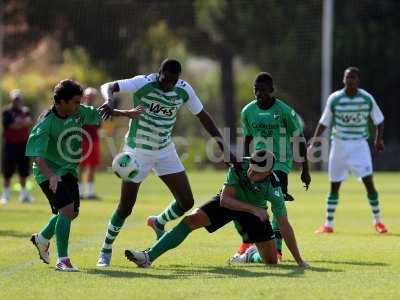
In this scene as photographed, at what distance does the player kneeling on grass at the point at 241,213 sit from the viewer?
37.6ft

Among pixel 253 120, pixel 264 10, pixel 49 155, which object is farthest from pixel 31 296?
pixel 264 10

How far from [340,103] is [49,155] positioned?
20.3 feet

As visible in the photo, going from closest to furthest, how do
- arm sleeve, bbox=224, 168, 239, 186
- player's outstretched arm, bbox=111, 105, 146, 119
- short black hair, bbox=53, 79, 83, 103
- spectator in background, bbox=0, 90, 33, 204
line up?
player's outstretched arm, bbox=111, 105, 146, 119, short black hair, bbox=53, 79, 83, 103, arm sleeve, bbox=224, 168, 239, 186, spectator in background, bbox=0, 90, 33, 204

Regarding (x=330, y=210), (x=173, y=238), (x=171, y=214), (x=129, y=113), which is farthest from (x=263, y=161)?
(x=330, y=210)

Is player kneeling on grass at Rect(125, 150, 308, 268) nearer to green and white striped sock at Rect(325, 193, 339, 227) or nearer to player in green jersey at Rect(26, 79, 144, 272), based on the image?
player in green jersey at Rect(26, 79, 144, 272)

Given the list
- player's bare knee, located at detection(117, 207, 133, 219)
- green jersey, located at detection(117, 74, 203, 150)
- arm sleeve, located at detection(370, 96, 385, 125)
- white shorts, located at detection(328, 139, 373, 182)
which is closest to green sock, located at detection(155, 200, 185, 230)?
player's bare knee, located at detection(117, 207, 133, 219)

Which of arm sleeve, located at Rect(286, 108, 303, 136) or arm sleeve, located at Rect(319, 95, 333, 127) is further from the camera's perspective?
arm sleeve, located at Rect(319, 95, 333, 127)

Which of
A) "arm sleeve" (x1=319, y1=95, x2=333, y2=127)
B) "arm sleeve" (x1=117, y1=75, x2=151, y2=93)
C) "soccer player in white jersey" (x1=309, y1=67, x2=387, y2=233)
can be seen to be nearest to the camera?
"arm sleeve" (x1=117, y1=75, x2=151, y2=93)

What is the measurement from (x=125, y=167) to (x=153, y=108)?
70 cm

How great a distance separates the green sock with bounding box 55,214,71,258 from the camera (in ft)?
37.4

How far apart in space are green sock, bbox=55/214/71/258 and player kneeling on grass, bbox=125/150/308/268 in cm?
63

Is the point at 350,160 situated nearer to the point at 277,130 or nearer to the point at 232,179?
the point at 277,130

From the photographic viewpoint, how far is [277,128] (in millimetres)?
13039

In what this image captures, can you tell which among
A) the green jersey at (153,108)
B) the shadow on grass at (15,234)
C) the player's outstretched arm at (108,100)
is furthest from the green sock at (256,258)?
the shadow on grass at (15,234)
